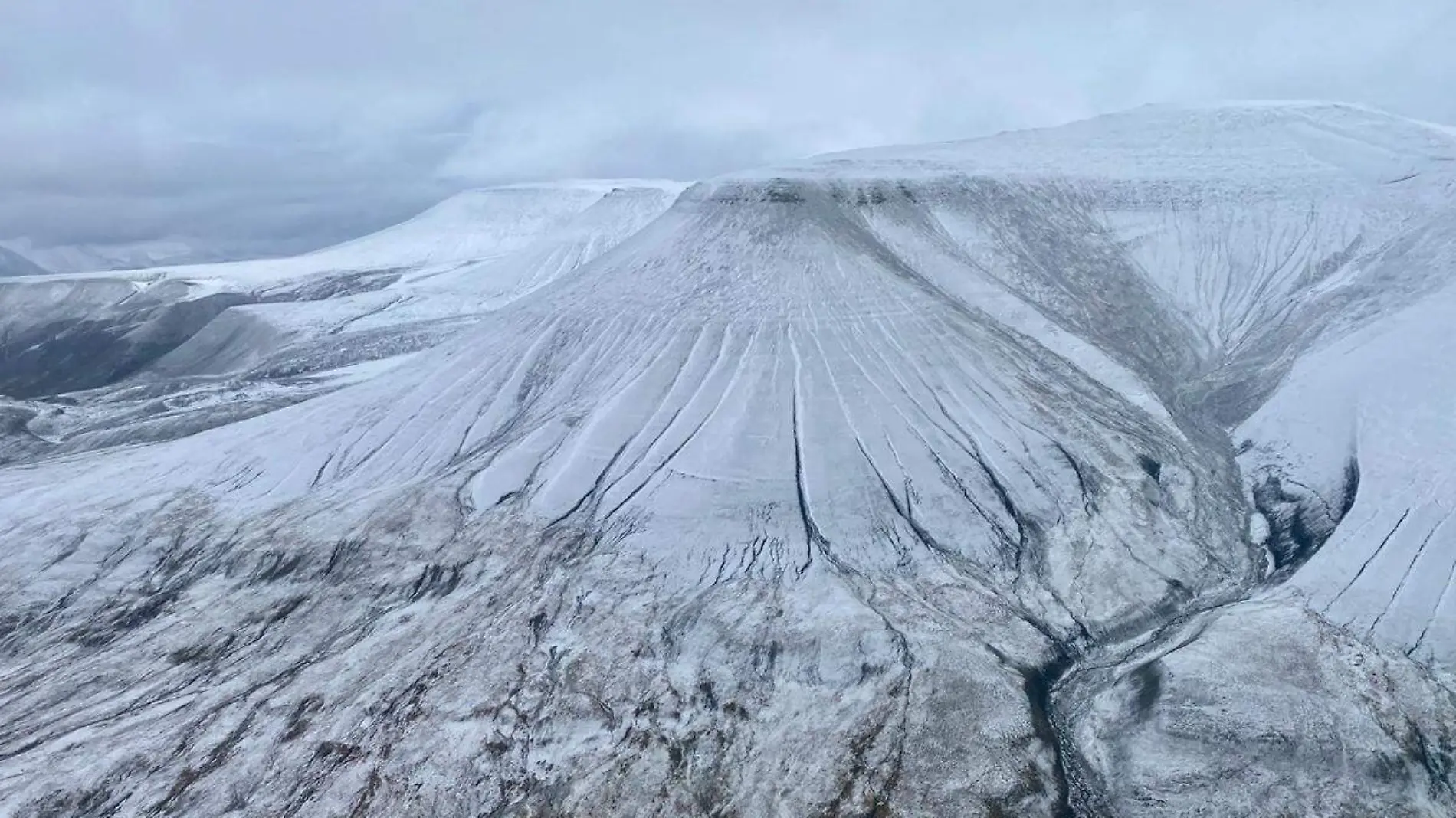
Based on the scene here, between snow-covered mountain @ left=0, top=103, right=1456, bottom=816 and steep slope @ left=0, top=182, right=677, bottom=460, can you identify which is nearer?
snow-covered mountain @ left=0, top=103, right=1456, bottom=816

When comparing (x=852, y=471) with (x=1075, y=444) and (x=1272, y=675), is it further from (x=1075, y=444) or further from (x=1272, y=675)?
(x=1272, y=675)

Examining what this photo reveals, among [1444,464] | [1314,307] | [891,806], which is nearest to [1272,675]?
[891,806]

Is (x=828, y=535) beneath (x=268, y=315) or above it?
beneath

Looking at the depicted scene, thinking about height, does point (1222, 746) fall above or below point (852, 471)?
below

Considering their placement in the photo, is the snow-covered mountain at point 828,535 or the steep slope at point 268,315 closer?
the snow-covered mountain at point 828,535

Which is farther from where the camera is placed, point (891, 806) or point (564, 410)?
point (564, 410)

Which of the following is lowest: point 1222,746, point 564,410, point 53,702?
point 1222,746

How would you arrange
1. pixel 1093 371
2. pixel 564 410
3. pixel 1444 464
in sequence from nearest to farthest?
1. pixel 1444 464
2. pixel 564 410
3. pixel 1093 371

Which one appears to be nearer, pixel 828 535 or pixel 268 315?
pixel 828 535
